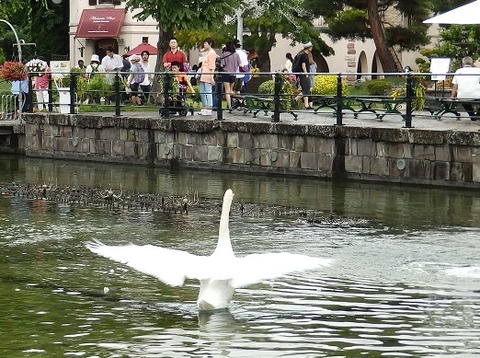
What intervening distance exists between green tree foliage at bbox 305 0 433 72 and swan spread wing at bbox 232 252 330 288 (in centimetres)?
3401

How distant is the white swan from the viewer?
10.3 meters

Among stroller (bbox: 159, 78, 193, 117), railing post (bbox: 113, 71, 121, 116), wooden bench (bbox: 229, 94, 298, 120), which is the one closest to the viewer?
wooden bench (bbox: 229, 94, 298, 120)

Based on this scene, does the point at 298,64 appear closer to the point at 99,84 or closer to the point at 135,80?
the point at 135,80

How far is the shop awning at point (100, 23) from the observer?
6203 cm

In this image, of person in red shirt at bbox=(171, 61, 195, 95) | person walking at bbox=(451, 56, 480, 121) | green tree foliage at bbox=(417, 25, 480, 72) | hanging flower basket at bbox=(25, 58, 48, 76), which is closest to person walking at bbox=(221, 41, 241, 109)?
person in red shirt at bbox=(171, 61, 195, 95)

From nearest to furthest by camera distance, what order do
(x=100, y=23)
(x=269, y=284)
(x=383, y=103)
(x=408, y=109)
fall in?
(x=269, y=284) → (x=408, y=109) → (x=383, y=103) → (x=100, y=23)

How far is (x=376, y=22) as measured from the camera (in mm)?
45188

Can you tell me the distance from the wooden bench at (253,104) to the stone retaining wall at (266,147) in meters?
1.02

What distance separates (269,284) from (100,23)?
50986 millimetres

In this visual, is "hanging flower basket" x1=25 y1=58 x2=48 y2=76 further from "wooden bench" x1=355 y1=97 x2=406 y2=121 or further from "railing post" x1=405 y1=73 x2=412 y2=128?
"railing post" x1=405 y1=73 x2=412 y2=128

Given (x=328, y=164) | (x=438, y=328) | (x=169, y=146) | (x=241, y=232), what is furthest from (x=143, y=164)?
(x=438, y=328)

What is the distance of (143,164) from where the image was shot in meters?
26.0

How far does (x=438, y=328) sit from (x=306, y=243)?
16.0ft

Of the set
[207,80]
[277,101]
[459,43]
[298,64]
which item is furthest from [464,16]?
[459,43]
